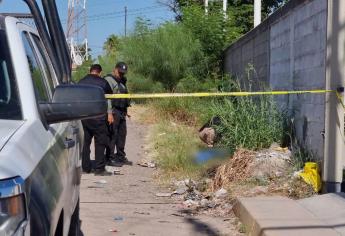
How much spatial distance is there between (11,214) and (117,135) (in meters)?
9.61

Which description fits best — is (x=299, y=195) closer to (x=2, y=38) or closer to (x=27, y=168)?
(x=2, y=38)

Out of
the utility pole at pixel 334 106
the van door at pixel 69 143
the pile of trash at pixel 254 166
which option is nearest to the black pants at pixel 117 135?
the pile of trash at pixel 254 166

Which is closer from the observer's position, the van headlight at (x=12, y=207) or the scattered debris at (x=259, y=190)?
the van headlight at (x=12, y=207)

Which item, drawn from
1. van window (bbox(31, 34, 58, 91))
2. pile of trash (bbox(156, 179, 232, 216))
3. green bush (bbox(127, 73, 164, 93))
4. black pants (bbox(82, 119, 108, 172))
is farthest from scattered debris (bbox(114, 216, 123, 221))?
green bush (bbox(127, 73, 164, 93))

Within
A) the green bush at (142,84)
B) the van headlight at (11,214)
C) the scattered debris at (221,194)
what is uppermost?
the green bush at (142,84)

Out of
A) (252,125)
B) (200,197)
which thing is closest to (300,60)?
(252,125)

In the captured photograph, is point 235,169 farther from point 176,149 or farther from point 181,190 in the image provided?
point 176,149

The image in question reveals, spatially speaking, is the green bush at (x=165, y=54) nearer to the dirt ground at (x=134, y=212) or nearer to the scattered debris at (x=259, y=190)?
the dirt ground at (x=134, y=212)

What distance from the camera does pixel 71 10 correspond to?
4569cm

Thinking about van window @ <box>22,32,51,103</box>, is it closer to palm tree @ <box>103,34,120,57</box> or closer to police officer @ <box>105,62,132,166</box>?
police officer @ <box>105,62,132,166</box>

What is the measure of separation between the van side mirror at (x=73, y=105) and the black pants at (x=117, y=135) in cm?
794

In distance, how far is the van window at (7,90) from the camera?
320 centimetres

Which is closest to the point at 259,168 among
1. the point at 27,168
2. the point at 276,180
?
the point at 276,180

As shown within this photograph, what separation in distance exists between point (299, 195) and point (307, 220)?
1.45 metres
